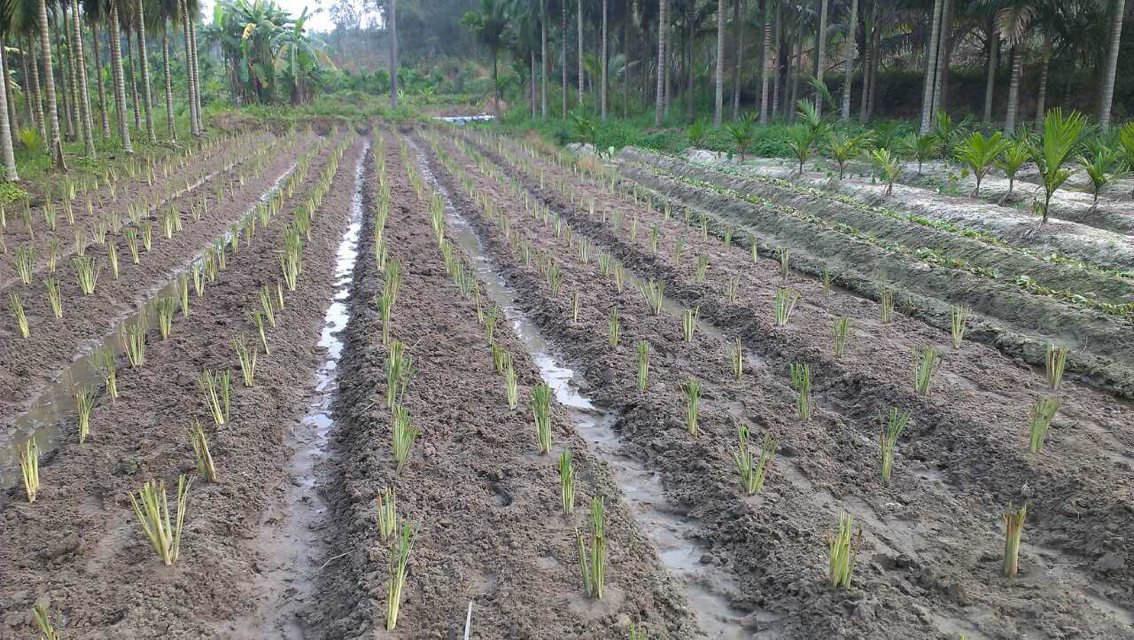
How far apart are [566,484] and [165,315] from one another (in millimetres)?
4493

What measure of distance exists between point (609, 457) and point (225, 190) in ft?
39.7

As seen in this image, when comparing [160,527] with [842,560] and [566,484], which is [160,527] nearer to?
[566,484]

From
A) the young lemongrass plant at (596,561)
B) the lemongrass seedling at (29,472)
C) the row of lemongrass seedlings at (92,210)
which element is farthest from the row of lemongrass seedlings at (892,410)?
the row of lemongrass seedlings at (92,210)

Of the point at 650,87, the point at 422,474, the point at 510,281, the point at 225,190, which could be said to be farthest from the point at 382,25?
the point at 422,474

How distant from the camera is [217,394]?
546cm

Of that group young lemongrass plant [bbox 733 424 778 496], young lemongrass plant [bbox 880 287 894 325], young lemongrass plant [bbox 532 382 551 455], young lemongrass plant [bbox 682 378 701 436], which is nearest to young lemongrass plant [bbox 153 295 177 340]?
young lemongrass plant [bbox 532 382 551 455]

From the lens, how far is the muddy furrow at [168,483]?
11.1ft

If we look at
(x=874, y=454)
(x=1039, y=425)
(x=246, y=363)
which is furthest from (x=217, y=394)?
(x=1039, y=425)

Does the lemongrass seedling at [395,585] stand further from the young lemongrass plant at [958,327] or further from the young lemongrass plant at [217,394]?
the young lemongrass plant at [958,327]

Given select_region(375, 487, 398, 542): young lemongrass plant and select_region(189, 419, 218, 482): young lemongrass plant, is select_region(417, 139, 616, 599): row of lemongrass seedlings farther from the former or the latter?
select_region(189, 419, 218, 482): young lemongrass plant

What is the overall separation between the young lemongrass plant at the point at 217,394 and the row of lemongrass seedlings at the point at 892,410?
282 cm

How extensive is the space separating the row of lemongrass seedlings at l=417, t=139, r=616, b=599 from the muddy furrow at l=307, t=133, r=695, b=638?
66mm

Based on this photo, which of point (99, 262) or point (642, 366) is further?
point (99, 262)

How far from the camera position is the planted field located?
345 cm
